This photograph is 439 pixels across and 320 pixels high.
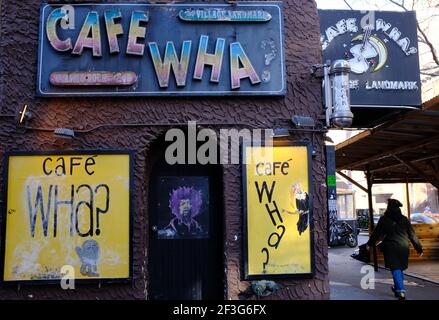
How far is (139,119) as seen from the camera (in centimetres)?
599

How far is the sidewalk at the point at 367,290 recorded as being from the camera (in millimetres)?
8070

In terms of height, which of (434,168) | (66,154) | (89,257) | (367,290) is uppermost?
(434,168)

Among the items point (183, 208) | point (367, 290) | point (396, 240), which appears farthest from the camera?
point (367, 290)

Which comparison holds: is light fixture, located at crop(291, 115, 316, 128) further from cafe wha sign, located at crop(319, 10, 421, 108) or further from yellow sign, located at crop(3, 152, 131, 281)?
cafe wha sign, located at crop(319, 10, 421, 108)

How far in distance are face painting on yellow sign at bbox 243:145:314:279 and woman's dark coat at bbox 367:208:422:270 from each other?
9.19 feet

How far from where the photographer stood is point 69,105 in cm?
596

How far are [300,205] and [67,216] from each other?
2932 millimetres

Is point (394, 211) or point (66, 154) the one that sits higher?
point (66, 154)

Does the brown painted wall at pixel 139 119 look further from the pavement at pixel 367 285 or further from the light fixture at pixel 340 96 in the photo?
the pavement at pixel 367 285

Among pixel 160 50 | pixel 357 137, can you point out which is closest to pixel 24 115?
pixel 160 50

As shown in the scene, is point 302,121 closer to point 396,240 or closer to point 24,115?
point 396,240

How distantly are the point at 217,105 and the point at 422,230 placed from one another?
9.39 m

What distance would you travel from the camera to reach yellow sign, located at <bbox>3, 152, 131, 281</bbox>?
566 cm
